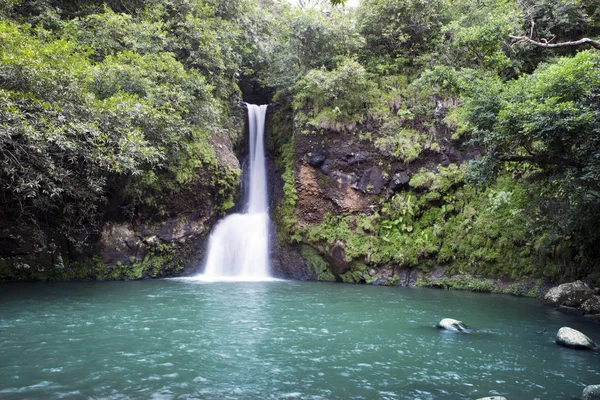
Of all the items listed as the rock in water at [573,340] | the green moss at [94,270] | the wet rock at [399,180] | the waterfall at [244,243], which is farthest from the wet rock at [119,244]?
the rock in water at [573,340]

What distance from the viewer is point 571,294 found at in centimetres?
1240

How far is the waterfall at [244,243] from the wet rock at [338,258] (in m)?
3.05

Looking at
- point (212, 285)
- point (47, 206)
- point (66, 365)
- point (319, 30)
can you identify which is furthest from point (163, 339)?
point (319, 30)

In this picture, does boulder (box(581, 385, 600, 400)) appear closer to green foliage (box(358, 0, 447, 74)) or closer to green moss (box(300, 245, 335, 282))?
green moss (box(300, 245, 335, 282))

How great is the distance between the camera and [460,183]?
17.6m

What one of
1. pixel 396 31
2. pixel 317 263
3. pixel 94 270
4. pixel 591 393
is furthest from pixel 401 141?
pixel 591 393

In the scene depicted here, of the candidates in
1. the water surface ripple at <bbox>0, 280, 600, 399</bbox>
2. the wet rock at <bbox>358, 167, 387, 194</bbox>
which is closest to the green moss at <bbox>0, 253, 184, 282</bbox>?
the water surface ripple at <bbox>0, 280, 600, 399</bbox>

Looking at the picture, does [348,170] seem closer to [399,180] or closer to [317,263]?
[399,180]

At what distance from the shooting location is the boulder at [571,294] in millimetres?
12133

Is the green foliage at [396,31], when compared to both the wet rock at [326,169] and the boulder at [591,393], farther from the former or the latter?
the boulder at [591,393]

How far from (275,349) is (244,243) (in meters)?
11.9

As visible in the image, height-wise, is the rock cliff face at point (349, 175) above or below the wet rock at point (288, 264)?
above

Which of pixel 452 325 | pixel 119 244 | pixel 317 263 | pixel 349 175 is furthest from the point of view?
pixel 349 175

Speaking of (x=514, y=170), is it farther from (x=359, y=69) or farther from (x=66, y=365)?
(x=66, y=365)
